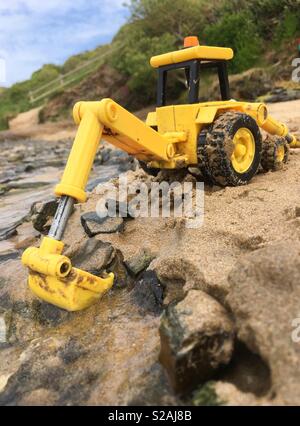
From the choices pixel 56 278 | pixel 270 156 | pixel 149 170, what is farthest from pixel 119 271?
pixel 270 156

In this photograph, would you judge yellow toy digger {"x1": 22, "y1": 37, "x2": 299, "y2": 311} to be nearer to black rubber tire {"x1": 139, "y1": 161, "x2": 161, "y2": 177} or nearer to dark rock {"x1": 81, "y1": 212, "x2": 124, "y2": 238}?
black rubber tire {"x1": 139, "y1": 161, "x2": 161, "y2": 177}

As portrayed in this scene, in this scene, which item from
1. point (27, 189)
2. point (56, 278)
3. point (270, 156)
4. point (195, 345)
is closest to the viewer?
point (195, 345)

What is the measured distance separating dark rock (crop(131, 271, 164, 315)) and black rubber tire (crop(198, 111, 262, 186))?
1.32 meters

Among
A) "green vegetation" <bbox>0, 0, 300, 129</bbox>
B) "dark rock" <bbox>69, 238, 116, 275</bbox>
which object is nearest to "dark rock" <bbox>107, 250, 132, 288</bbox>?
"dark rock" <bbox>69, 238, 116, 275</bbox>

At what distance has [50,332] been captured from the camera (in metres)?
2.91

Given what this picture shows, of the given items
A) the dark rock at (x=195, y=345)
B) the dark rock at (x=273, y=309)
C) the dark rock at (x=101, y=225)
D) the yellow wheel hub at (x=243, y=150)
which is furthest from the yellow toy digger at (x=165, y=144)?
the dark rock at (x=273, y=309)

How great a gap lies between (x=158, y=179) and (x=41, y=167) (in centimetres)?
770

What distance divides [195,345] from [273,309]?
40cm

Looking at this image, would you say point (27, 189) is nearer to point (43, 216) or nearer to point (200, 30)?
point (43, 216)

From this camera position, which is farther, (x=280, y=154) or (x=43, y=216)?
(x=43, y=216)

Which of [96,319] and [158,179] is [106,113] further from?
Answer: [158,179]

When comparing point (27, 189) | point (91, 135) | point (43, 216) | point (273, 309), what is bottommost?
point (27, 189)

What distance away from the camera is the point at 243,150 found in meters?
4.26

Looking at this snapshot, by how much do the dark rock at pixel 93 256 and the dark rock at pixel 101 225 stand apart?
0.84 feet
